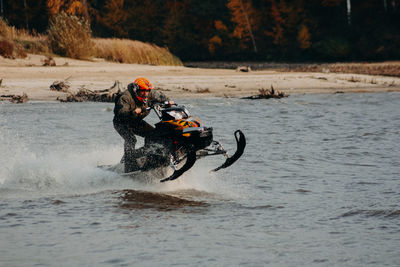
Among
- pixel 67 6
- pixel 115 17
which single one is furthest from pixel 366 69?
pixel 115 17

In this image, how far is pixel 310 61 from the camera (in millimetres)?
44906

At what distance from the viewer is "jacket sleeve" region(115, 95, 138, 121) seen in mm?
10109

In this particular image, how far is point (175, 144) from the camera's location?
32.0 ft

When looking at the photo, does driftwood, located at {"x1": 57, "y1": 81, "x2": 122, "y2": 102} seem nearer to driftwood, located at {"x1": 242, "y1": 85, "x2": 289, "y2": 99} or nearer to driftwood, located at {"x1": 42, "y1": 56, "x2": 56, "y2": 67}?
driftwood, located at {"x1": 42, "y1": 56, "x2": 56, "y2": 67}

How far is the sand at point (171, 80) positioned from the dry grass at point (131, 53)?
1298 millimetres

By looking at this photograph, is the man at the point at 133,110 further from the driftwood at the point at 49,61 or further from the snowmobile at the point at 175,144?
the driftwood at the point at 49,61

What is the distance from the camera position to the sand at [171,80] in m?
22.9

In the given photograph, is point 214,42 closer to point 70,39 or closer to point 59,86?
point 70,39

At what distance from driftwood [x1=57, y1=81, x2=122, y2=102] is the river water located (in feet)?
14.1

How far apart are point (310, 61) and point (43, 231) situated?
38.2 metres

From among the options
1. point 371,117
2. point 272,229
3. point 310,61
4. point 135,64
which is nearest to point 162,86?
point 135,64

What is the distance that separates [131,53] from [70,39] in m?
3.29

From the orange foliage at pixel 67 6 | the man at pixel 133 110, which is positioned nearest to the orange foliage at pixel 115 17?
the orange foliage at pixel 67 6

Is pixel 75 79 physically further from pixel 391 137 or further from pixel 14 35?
pixel 391 137
